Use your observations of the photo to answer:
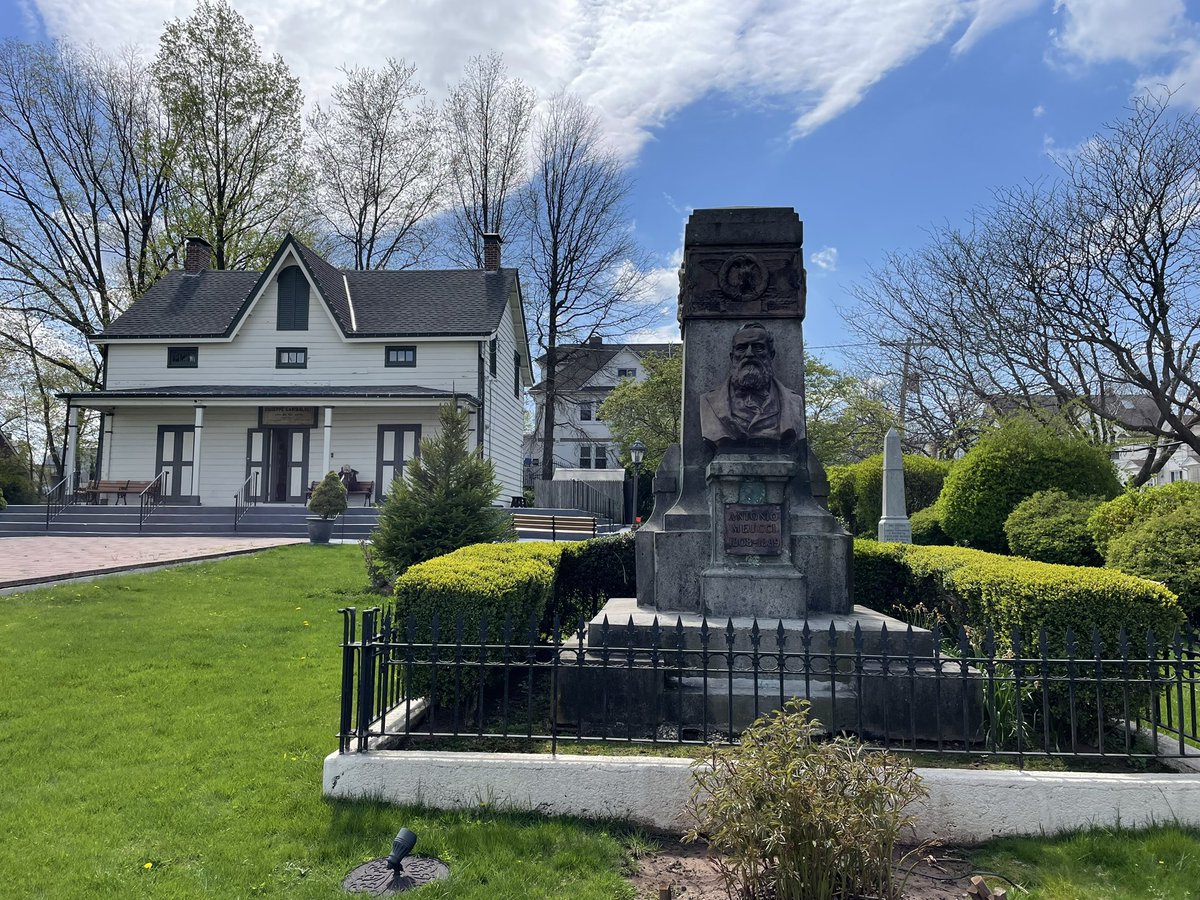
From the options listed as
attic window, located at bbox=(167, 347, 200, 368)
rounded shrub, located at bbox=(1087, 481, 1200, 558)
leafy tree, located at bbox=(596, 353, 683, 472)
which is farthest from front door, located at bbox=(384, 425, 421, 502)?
rounded shrub, located at bbox=(1087, 481, 1200, 558)

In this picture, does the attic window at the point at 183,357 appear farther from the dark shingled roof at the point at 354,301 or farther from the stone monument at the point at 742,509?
the stone monument at the point at 742,509

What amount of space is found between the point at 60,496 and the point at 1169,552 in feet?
94.5

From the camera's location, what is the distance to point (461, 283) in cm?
3020

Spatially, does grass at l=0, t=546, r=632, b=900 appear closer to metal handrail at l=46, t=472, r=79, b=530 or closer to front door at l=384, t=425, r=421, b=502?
metal handrail at l=46, t=472, r=79, b=530

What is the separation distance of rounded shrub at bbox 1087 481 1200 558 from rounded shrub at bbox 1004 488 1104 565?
38cm

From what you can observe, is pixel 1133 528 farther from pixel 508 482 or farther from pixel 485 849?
pixel 508 482

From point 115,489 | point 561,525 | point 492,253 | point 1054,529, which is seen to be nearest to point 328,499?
point 561,525

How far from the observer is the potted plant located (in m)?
18.2

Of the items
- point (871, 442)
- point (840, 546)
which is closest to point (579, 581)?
point (840, 546)

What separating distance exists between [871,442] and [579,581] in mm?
18504

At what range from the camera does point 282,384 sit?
89.3 feet

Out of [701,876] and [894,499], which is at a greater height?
[894,499]

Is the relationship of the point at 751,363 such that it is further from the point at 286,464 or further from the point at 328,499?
the point at 286,464

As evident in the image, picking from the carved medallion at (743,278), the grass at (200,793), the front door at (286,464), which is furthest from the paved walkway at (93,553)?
the carved medallion at (743,278)
